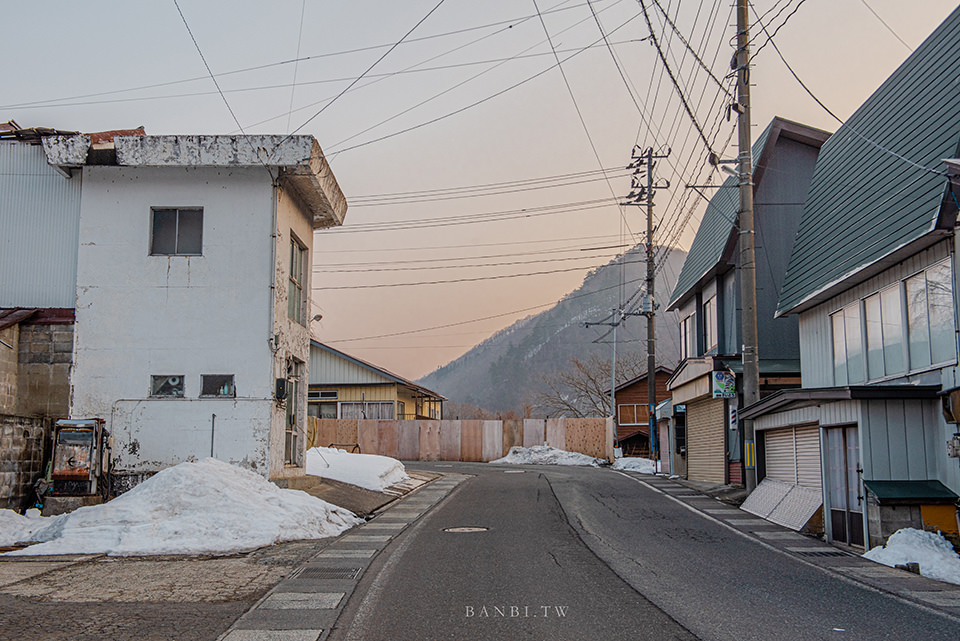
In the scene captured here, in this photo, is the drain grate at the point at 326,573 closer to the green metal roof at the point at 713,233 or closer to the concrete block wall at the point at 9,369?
the concrete block wall at the point at 9,369

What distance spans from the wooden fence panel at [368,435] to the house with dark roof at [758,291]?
20185 mm

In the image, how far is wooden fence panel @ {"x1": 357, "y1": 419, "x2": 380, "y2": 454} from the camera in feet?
144

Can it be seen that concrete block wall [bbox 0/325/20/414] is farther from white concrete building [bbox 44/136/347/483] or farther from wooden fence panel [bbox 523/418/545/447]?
wooden fence panel [bbox 523/418/545/447]

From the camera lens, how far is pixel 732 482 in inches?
939

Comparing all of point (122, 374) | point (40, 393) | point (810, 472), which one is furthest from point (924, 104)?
point (40, 393)

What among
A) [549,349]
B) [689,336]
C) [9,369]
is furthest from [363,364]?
[549,349]

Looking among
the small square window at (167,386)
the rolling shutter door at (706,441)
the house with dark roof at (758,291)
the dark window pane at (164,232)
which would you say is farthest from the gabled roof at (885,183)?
the dark window pane at (164,232)

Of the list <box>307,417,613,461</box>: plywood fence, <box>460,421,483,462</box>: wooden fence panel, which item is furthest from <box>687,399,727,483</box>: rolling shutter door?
<box>460,421,483,462</box>: wooden fence panel

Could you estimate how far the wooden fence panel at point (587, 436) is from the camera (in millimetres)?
43719

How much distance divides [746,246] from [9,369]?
16056 millimetres

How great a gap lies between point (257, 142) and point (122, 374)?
18.5 ft

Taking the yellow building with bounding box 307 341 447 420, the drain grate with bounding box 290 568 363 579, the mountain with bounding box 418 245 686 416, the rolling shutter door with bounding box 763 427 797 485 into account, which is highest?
the mountain with bounding box 418 245 686 416

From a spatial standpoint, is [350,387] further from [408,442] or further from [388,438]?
[408,442]

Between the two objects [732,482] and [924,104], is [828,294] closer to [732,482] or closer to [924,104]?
[924,104]
